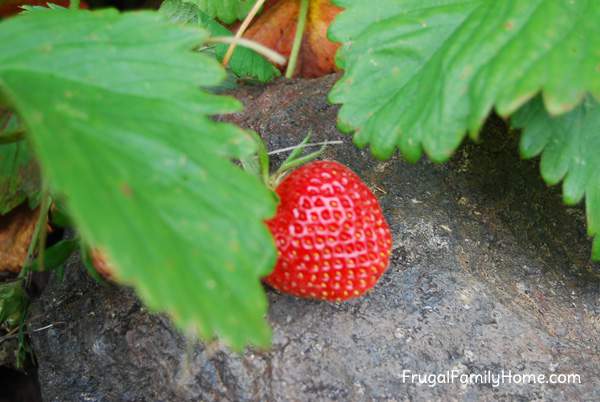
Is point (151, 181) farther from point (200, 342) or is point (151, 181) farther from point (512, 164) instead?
point (512, 164)

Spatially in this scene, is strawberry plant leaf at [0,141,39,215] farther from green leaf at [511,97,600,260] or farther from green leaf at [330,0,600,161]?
green leaf at [511,97,600,260]

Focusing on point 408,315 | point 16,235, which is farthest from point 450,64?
point 16,235

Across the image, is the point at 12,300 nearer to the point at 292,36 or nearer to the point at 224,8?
the point at 224,8

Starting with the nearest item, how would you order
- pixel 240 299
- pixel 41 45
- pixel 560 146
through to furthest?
pixel 240 299 → pixel 41 45 → pixel 560 146

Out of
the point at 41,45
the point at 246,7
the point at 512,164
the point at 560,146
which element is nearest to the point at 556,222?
the point at 512,164

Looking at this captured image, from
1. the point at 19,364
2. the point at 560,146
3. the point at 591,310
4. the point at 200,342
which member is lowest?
the point at 19,364

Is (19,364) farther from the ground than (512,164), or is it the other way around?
(512,164)
